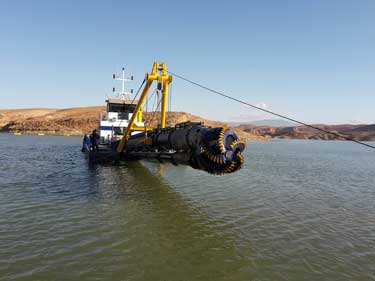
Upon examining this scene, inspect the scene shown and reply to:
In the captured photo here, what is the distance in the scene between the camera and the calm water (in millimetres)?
6121

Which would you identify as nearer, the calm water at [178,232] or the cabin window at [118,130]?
the calm water at [178,232]

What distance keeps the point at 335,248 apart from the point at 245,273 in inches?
127

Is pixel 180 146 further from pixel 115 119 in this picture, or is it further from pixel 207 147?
pixel 115 119

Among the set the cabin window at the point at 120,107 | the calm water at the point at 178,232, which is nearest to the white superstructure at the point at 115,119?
the cabin window at the point at 120,107

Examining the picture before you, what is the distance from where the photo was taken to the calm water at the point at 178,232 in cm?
612

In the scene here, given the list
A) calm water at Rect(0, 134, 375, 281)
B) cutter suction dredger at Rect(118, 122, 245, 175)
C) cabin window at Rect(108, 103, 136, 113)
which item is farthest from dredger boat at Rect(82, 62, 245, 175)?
cabin window at Rect(108, 103, 136, 113)

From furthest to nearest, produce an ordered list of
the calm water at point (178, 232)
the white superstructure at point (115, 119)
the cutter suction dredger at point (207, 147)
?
the white superstructure at point (115, 119) < the cutter suction dredger at point (207, 147) < the calm water at point (178, 232)

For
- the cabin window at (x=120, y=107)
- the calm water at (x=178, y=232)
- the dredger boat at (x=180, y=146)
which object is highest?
the cabin window at (x=120, y=107)

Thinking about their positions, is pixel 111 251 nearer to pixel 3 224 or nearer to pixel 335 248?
pixel 3 224

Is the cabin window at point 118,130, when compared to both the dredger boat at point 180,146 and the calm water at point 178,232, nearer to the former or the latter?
the dredger boat at point 180,146

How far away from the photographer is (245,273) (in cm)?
611

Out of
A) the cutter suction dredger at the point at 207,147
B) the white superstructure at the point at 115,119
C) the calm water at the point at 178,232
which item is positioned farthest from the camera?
the white superstructure at the point at 115,119

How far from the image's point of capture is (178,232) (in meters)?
8.41

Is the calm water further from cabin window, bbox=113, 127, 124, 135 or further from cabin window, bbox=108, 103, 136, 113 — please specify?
cabin window, bbox=108, 103, 136, 113
